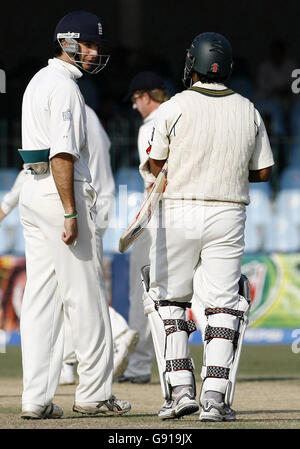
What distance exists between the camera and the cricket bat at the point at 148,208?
20.8 feet

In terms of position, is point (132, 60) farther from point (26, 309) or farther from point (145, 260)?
point (26, 309)

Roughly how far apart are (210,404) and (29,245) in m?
1.35

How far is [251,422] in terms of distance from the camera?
20.5ft

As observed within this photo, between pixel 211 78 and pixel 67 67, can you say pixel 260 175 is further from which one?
pixel 67 67

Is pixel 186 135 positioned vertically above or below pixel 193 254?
above

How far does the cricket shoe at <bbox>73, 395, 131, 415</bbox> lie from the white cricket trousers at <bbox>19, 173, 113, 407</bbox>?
4cm

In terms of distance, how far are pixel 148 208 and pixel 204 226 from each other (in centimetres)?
35

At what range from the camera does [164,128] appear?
6297 mm

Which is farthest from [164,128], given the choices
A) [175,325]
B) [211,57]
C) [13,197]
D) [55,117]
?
[13,197]

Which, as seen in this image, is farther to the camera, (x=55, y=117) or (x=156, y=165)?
(x=156, y=165)

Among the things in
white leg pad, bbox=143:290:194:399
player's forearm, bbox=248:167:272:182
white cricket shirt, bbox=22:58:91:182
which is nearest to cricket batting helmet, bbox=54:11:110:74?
white cricket shirt, bbox=22:58:91:182

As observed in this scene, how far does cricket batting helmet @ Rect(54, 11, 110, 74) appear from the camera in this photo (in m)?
6.53
